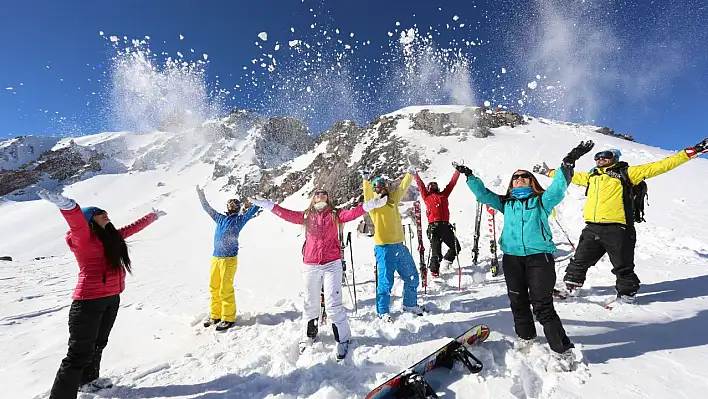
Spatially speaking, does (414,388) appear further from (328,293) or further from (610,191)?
(610,191)

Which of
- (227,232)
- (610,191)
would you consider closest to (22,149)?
(227,232)

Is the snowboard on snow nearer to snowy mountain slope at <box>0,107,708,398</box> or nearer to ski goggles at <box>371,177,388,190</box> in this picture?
snowy mountain slope at <box>0,107,708,398</box>

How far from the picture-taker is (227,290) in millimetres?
6000

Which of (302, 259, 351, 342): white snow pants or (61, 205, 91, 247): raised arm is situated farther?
(302, 259, 351, 342): white snow pants

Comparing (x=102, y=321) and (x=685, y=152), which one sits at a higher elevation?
(x=685, y=152)

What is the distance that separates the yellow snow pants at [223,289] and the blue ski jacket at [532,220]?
4619mm

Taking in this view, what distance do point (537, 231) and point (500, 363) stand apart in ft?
5.24

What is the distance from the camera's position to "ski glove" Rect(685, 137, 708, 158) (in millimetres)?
4578

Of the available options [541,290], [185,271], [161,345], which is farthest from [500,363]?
[185,271]

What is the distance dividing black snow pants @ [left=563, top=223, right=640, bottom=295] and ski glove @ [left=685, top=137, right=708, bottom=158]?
1.32 metres

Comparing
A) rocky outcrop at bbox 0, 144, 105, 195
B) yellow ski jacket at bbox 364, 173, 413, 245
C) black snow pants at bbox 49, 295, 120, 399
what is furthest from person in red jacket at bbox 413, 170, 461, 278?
rocky outcrop at bbox 0, 144, 105, 195

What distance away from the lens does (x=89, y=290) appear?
12.0 ft

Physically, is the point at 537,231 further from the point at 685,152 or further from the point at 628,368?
the point at 685,152

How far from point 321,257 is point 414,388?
6.98 ft
